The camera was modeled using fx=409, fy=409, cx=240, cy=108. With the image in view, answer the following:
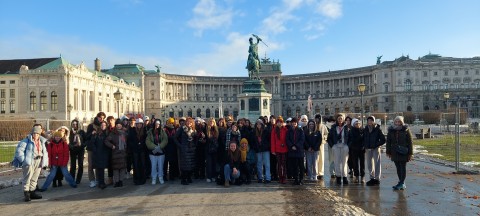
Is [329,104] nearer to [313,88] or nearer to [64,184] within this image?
[313,88]

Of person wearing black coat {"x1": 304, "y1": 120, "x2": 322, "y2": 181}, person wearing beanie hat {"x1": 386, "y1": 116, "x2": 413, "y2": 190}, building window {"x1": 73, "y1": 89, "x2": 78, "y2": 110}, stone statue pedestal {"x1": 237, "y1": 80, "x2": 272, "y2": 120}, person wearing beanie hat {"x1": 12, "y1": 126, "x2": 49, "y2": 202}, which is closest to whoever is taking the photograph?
person wearing beanie hat {"x1": 12, "y1": 126, "x2": 49, "y2": 202}

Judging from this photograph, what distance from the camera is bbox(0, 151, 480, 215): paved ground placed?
973 cm

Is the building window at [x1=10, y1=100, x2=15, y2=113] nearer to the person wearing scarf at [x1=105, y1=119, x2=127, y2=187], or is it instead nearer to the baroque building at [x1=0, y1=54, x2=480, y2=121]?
the baroque building at [x1=0, y1=54, x2=480, y2=121]

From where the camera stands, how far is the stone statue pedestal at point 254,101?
3994 cm

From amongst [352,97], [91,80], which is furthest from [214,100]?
[91,80]

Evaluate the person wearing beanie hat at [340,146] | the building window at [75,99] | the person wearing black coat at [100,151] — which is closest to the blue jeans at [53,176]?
the person wearing black coat at [100,151]

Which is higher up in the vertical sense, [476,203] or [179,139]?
[179,139]

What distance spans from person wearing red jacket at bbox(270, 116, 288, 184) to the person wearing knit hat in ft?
3.15

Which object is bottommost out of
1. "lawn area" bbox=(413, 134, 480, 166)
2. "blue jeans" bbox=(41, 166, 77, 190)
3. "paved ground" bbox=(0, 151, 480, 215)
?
"lawn area" bbox=(413, 134, 480, 166)

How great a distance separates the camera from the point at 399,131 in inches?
488

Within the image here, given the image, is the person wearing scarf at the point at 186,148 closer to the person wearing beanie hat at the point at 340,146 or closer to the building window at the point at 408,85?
the person wearing beanie hat at the point at 340,146

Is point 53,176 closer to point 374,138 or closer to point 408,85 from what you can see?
point 374,138

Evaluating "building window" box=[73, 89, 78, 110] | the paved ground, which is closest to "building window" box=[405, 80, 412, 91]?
"building window" box=[73, 89, 78, 110]

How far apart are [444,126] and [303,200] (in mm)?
46363
